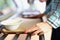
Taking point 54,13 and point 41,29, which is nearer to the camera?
point 41,29

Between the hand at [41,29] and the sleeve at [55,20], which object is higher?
the sleeve at [55,20]

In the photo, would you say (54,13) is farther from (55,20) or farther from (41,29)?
(41,29)

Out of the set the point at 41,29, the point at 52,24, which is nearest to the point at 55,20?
the point at 52,24

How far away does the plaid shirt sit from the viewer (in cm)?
120

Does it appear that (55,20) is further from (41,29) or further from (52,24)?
(41,29)

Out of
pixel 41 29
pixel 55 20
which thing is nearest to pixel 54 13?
pixel 55 20

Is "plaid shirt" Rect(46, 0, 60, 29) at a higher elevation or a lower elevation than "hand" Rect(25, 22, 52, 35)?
higher

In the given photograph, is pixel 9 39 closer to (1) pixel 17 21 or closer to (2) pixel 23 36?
(2) pixel 23 36

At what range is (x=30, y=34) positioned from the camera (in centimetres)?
113

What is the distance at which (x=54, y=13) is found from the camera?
1279 mm

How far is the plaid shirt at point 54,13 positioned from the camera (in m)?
1.20

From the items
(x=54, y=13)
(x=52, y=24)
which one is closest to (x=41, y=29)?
(x=52, y=24)

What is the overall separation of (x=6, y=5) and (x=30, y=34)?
0.41 m

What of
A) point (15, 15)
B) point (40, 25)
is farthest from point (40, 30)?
point (15, 15)
